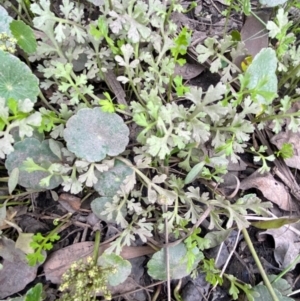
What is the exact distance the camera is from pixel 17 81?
4.21 ft

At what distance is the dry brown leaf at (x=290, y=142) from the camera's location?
148 cm

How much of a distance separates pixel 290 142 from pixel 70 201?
76cm

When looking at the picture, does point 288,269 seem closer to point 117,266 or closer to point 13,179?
point 117,266

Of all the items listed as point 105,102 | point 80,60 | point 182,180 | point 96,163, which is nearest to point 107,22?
point 80,60

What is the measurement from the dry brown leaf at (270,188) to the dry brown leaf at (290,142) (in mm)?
82

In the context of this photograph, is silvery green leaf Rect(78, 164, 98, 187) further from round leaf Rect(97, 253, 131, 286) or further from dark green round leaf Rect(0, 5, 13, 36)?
dark green round leaf Rect(0, 5, 13, 36)

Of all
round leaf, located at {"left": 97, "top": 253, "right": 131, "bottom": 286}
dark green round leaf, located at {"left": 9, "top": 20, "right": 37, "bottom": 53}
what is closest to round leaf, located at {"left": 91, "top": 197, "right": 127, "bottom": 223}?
→ round leaf, located at {"left": 97, "top": 253, "right": 131, "bottom": 286}

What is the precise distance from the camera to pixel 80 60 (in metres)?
1.42

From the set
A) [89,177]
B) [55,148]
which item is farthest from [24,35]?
[89,177]

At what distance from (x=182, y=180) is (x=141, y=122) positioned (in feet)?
0.97

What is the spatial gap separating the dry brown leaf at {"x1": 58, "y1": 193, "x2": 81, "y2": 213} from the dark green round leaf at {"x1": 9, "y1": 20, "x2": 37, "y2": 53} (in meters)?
0.46

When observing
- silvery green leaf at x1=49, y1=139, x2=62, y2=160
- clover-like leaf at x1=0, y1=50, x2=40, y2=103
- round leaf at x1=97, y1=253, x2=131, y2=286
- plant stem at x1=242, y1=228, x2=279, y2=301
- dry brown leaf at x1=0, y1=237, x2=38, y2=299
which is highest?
clover-like leaf at x1=0, y1=50, x2=40, y2=103

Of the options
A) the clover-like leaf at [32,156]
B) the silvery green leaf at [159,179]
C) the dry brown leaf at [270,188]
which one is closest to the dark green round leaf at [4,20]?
the clover-like leaf at [32,156]

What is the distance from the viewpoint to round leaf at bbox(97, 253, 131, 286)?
1.30 m
